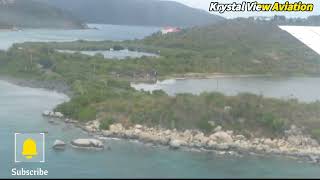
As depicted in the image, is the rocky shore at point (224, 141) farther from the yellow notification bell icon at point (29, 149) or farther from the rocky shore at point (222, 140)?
the yellow notification bell icon at point (29, 149)

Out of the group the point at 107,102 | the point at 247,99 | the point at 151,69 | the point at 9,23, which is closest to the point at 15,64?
the point at 151,69

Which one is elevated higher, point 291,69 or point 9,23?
point 9,23

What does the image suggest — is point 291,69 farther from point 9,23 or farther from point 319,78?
point 9,23

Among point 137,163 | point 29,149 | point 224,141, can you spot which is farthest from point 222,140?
point 29,149

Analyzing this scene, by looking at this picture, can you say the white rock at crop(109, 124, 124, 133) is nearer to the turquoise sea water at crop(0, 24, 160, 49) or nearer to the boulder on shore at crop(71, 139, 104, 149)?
the boulder on shore at crop(71, 139, 104, 149)

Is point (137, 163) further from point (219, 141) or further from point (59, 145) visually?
point (219, 141)

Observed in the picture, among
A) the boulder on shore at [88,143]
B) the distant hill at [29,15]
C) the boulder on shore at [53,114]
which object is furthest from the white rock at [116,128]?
the distant hill at [29,15]
